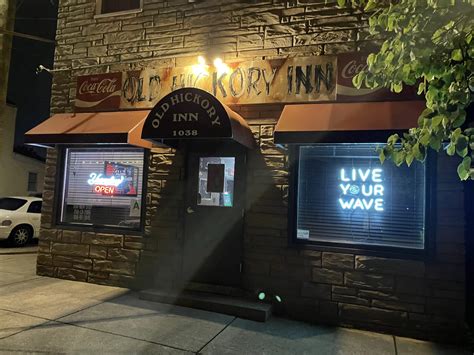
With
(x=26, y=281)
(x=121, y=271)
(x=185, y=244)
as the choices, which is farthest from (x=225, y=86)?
(x=26, y=281)

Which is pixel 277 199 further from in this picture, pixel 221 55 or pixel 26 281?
pixel 26 281

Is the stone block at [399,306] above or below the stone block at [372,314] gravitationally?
above

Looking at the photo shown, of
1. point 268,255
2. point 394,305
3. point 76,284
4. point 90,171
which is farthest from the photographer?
point 90,171

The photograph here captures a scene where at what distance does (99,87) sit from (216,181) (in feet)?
9.00

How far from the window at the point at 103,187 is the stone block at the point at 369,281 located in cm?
334

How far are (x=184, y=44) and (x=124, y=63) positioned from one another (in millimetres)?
1141

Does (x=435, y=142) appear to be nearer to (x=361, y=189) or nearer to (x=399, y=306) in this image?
(x=361, y=189)

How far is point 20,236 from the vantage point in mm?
10344

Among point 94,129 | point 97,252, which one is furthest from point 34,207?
point 94,129

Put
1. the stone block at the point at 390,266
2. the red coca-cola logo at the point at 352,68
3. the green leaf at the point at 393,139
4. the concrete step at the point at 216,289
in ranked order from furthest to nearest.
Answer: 1. the concrete step at the point at 216,289
2. the red coca-cola logo at the point at 352,68
3. the stone block at the point at 390,266
4. the green leaf at the point at 393,139

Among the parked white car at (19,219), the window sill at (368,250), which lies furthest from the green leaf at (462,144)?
the parked white car at (19,219)

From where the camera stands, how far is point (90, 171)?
640cm

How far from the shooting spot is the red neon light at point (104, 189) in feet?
20.5

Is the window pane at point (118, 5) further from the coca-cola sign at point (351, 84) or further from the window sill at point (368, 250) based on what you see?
the window sill at point (368, 250)
